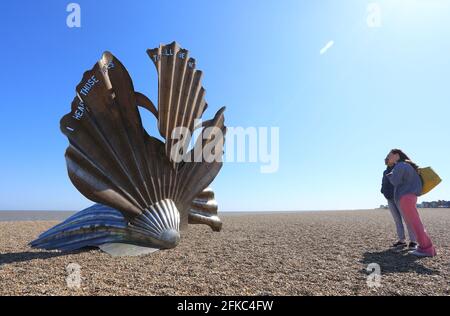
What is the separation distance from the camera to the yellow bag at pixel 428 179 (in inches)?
270

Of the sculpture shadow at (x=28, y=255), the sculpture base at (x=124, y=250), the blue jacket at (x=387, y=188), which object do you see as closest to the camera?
the sculpture shadow at (x=28, y=255)

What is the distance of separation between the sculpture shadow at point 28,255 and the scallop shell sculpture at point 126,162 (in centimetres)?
21

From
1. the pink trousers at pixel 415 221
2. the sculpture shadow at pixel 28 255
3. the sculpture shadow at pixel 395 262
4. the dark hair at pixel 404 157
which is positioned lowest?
the sculpture shadow at pixel 28 255

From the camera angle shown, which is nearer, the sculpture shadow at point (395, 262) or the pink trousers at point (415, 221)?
the sculpture shadow at point (395, 262)

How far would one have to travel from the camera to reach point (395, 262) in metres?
6.23

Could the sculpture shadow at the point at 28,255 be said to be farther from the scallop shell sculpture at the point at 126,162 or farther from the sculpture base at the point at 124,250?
the sculpture base at the point at 124,250

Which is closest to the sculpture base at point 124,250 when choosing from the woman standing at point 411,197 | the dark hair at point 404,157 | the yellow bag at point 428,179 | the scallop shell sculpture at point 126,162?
the scallop shell sculpture at point 126,162

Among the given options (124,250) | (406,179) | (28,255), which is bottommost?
(28,255)

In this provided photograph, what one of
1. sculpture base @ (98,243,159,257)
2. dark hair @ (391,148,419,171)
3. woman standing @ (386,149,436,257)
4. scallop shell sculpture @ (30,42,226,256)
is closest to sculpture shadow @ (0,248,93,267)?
scallop shell sculpture @ (30,42,226,256)

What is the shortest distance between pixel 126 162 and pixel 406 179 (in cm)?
582

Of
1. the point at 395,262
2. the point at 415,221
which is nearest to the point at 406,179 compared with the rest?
the point at 415,221

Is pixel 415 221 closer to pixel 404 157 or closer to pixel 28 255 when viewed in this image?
pixel 404 157
